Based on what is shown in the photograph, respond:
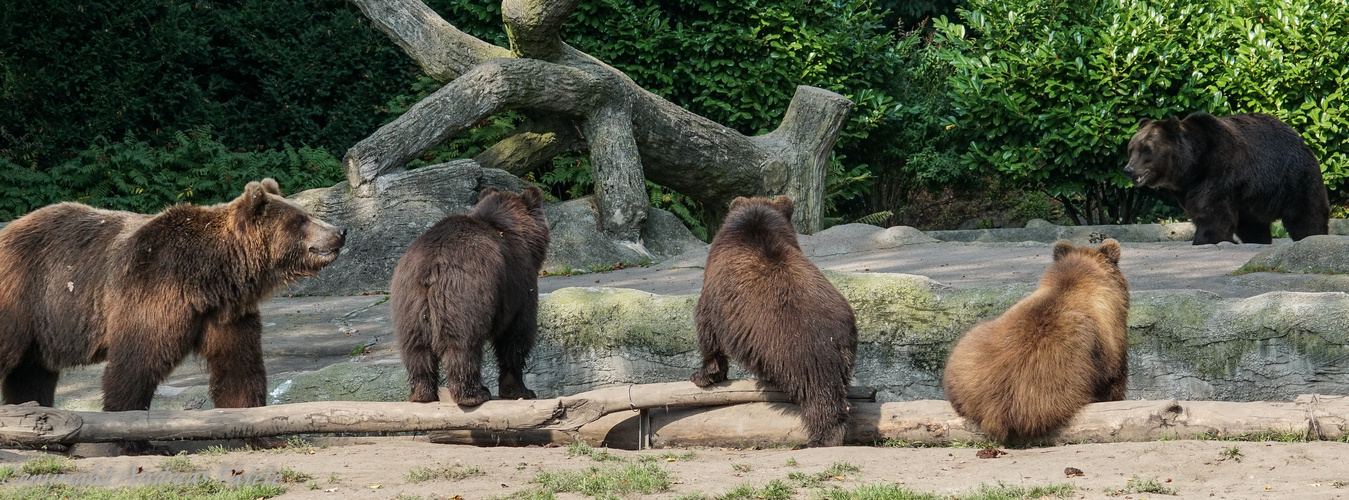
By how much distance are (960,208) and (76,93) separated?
616 inches

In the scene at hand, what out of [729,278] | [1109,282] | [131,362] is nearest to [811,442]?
[729,278]

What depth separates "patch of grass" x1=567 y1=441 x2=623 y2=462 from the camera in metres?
6.80

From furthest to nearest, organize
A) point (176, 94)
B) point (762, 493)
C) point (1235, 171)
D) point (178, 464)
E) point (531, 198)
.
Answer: point (176, 94)
point (1235, 171)
point (531, 198)
point (178, 464)
point (762, 493)

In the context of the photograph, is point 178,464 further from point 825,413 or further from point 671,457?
point 825,413

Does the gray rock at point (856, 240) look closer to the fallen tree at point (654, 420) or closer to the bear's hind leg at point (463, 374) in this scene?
the fallen tree at point (654, 420)

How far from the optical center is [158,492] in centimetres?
591

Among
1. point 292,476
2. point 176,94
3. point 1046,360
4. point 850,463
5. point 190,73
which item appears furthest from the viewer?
point 190,73

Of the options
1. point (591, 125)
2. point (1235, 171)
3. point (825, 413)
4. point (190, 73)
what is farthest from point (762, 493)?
point (190, 73)

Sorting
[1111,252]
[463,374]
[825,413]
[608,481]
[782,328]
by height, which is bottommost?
[608,481]

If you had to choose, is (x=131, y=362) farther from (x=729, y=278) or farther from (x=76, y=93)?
(x=76, y=93)

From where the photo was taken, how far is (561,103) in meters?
15.4

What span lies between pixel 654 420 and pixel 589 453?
0.64 meters

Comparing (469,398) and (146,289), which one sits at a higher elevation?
(146,289)

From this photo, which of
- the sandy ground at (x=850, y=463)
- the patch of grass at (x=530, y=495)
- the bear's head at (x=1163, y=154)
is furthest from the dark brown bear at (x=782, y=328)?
the bear's head at (x=1163, y=154)
